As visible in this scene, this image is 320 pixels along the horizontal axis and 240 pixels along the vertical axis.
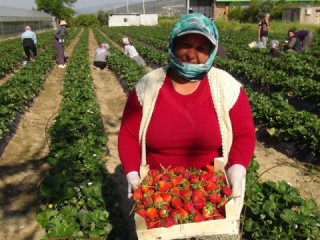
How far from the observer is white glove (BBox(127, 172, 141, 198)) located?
2076mm

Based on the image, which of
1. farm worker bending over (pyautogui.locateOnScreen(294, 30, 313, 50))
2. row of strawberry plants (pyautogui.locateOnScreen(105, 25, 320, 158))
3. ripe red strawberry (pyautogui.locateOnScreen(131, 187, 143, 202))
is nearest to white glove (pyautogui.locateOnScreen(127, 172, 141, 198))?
ripe red strawberry (pyautogui.locateOnScreen(131, 187, 143, 202))

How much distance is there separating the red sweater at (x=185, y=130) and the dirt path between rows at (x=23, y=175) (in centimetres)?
226

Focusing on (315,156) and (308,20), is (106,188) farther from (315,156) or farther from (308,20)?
(308,20)

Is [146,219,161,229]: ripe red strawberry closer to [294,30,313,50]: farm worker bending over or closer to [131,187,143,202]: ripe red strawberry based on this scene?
[131,187,143,202]: ripe red strawberry

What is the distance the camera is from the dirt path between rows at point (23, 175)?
401 centimetres

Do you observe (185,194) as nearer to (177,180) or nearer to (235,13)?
(177,180)

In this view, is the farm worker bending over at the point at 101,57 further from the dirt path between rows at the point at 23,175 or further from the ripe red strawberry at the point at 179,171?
the ripe red strawberry at the point at 179,171

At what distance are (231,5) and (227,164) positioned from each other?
56.5 metres

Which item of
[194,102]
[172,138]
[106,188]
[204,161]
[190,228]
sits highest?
[194,102]

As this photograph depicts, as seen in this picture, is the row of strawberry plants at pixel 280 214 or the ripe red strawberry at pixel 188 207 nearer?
the ripe red strawberry at pixel 188 207

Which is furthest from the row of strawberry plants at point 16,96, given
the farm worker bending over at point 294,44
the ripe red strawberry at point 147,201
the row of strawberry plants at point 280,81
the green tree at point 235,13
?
the green tree at point 235,13

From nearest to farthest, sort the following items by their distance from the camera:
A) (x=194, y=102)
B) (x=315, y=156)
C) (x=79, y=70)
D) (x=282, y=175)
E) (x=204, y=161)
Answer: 1. (x=194, y=102)
2. (x=204, y=161)
3. (x=282, y=175)
4. (x=315, y=156)
5. (x=79, y=70)

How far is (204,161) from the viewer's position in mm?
2246

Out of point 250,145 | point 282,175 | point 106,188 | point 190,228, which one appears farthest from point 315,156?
point 190,228
